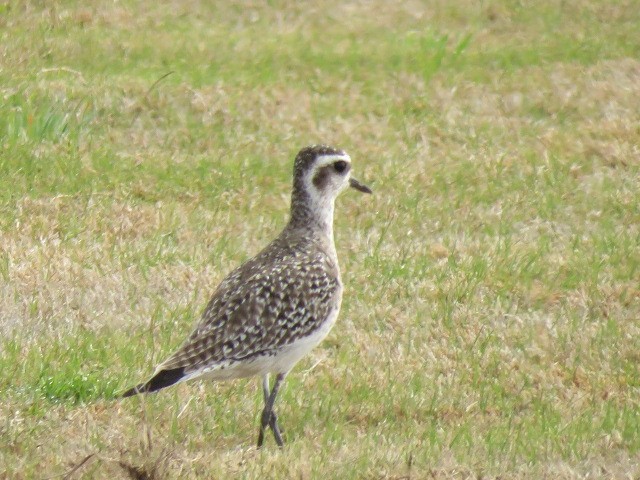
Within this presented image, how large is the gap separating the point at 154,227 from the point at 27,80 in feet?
11.8

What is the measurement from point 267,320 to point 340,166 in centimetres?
146

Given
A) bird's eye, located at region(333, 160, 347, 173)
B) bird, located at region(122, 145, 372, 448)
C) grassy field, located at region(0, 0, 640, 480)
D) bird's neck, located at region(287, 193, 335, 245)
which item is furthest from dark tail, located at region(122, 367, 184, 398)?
bird's eye, located at region(333, 160, 347, 173)

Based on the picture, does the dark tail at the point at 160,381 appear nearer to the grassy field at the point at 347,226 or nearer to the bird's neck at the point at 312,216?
the grassy field at the point at 347,226

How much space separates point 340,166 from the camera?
8.76 metres

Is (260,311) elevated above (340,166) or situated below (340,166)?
below

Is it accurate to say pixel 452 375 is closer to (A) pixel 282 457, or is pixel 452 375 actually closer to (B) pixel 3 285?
(A) pixel 282 457

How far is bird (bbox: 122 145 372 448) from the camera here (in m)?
7.46

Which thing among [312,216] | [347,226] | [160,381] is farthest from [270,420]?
[347,226]

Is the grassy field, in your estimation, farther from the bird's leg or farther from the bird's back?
the bird's back

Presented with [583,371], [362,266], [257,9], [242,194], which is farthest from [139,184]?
[257,9]

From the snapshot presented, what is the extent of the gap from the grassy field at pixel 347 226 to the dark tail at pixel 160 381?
295mm

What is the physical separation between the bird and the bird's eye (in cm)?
46

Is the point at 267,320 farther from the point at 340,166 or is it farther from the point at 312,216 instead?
the point at 340,166

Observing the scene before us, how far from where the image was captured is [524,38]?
1723 cm
